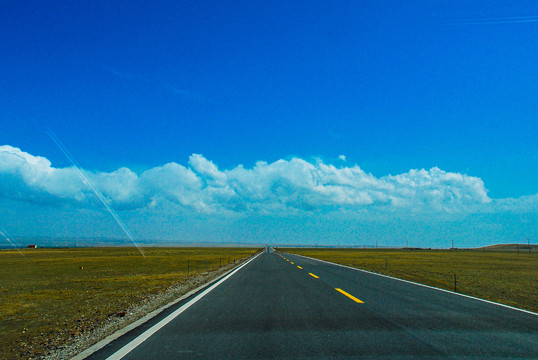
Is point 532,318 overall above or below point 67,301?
above

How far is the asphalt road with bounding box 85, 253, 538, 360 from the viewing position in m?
5.18

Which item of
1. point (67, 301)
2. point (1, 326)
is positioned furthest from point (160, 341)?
point (67, 301)

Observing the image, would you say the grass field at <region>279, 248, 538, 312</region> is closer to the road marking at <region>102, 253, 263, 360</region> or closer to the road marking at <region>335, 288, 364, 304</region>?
the road marking at <region>335, 288, 364, 304</region>

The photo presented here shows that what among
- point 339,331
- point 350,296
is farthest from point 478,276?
point 339,331

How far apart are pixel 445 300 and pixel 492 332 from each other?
4.32 meters

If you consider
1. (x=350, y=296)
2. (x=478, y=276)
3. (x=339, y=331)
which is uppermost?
(x=339, y=331)

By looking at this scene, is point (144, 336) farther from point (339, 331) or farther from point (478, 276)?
point (478, 276)

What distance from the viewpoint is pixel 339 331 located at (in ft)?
21.3

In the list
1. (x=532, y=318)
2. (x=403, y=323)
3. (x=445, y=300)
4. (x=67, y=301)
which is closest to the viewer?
(x=403, y=323)

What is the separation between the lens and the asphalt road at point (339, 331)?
5.18 meters

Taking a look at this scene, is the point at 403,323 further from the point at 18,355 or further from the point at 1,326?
the point at 1,326

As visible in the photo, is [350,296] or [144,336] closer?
[144,336]

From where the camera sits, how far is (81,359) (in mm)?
5047

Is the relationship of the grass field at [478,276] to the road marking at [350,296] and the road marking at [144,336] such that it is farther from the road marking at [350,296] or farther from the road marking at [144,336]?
the road marking at [144,336]
